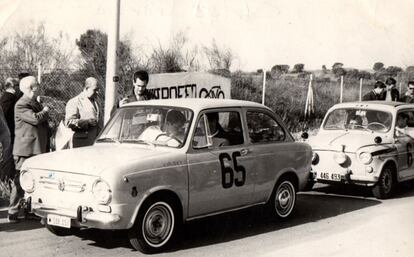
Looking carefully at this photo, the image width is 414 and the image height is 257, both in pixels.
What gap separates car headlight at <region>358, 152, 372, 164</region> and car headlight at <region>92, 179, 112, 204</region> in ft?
16.6

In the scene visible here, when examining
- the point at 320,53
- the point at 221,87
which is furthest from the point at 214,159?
the point at 320,53

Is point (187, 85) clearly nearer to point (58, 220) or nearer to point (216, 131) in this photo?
point (216, 131)

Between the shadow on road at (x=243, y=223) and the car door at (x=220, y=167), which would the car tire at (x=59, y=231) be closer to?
the shadow on road at (x=243, y=223)

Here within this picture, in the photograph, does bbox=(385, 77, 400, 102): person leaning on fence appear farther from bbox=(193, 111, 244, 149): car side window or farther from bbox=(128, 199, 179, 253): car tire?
bbox=(128, 199, 179, 253): car tire

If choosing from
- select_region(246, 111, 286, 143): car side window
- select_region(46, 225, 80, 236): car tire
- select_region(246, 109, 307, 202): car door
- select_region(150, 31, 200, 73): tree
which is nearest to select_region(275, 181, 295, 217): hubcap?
select_region(246, 109, 307, 202): car door

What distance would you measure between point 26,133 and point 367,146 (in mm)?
5304

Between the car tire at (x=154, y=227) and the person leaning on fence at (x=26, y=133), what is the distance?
216 centimetres

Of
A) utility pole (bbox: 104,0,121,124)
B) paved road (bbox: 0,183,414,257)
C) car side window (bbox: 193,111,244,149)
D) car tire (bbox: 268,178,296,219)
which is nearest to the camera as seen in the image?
paved road (bbox: 0,183,414,257)

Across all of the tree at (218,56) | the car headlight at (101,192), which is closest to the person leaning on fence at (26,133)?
the car headlight at (101,192)

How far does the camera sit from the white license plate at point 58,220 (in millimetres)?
5656

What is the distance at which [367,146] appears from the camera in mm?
9297

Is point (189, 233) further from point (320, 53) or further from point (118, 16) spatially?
point (320, 53)

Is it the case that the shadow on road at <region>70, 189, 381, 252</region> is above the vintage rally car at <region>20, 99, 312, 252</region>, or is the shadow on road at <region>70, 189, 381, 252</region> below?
below

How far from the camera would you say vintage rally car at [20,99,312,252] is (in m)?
5.57
